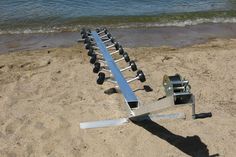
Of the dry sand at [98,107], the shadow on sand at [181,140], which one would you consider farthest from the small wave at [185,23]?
the shadow on sand at [181,140]

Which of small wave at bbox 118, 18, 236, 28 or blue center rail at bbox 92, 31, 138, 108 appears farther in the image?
small wave at bbox 118, 18, 236, 28

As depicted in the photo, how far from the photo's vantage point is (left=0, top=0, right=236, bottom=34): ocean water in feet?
46.9

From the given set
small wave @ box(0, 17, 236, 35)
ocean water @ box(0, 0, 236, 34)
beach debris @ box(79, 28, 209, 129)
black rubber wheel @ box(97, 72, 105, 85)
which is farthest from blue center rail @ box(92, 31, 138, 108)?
ocean water @ box(0, 0, 236, 34)

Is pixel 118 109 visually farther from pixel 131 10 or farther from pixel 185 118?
pixel 131 10

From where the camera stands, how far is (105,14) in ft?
50.0

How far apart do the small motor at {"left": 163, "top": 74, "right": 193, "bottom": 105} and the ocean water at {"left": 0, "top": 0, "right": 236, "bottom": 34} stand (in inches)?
333

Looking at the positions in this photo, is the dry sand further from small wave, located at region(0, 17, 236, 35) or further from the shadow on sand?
small wave, located at region(0, 17, 236, 35)

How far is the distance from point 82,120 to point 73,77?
1924mm

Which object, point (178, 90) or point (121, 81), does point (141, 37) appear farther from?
point (178, 90)

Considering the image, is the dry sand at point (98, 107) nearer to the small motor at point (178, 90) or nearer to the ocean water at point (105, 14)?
the small motor at point (178, 90)

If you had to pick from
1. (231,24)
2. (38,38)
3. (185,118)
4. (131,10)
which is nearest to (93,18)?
(131,10)

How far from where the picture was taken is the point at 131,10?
15727mm

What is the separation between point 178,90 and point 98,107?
259cm

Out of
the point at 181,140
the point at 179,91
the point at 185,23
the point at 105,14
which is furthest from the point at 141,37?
the point at 179,91
